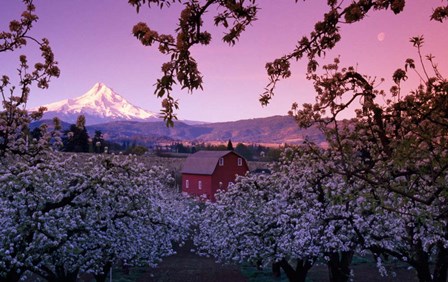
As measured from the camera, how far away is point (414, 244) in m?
16.8

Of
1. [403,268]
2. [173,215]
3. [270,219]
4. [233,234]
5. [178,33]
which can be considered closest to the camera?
[178,33]

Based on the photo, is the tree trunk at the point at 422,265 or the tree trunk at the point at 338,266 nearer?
the tree trunk at the point at 422,265

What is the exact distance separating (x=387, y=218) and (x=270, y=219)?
678 centimetres

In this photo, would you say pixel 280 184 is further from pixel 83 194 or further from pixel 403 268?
pixel 403 268

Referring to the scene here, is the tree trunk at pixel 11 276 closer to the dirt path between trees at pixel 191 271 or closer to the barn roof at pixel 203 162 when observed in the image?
the dirt path between trees at pixel 191 271

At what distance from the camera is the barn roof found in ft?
266

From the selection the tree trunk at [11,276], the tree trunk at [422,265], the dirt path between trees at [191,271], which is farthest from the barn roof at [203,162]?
the tree trunk at [422,265]

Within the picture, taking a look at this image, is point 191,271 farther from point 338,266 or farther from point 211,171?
point 211,171

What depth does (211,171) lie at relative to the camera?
261 feet

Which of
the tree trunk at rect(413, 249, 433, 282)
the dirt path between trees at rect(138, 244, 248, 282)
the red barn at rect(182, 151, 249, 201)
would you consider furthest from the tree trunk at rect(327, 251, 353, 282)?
the red barn at rect(182, 151, 249, 201)

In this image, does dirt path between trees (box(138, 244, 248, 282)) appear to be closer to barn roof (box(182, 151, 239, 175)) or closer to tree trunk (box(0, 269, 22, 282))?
tree trunk (box(0, 269, 22, 282))

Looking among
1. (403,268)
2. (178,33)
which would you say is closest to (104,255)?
(178,33)

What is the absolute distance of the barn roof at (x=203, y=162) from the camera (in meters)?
80.9

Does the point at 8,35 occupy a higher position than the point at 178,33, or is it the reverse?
the point at 8,35
